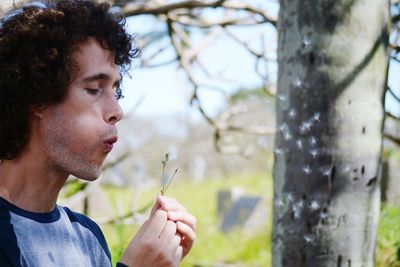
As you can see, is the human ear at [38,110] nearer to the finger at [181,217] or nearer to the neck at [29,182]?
the neck at [29,182]

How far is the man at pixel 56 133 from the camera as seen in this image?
153cm

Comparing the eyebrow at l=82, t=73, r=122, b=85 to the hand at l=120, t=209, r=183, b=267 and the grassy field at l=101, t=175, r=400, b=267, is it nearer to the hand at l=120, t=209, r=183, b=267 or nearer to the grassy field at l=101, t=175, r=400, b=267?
the hand at l=120, t=209, r=183, b=267

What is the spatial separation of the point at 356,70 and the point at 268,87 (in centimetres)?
253

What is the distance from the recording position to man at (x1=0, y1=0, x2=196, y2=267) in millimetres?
1530

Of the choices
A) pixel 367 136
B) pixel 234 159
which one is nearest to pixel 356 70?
pixel 367 136

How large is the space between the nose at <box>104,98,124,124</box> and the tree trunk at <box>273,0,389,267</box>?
864mm

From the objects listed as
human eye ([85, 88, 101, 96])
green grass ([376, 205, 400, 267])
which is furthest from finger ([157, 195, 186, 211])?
green grass ([376, 205, 400, 267])

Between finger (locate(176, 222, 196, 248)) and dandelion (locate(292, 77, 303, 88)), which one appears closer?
finger (locate(176, 222, 196, 248))

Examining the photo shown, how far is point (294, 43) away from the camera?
231 centimetres

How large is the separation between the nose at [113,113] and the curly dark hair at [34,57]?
12 cm

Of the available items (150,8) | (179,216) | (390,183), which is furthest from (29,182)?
(390,183)

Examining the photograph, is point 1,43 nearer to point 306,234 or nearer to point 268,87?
point 306,234

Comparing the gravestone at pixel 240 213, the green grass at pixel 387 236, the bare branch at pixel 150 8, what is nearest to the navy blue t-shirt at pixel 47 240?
the bare branch at pixel 150 8

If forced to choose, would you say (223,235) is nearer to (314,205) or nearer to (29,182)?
(314,205)
